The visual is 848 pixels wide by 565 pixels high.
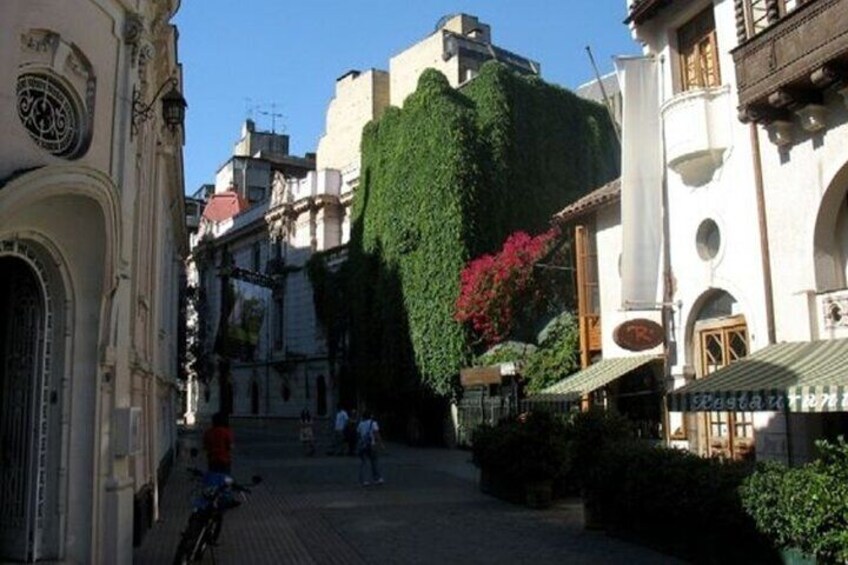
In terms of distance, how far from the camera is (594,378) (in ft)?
57.5

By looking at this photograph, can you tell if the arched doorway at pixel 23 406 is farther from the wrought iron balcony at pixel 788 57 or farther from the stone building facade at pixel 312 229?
the stone building facade at pixel 312 229

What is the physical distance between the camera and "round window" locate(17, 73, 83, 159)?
836 cm

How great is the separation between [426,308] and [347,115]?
2377 centimetres

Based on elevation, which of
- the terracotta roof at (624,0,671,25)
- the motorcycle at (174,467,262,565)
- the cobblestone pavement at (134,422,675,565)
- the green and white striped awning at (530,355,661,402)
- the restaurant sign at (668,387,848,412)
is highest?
the terracotta roof at (624,0,671,25)

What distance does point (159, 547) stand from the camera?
473 inches

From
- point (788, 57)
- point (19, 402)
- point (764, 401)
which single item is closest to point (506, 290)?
point (788, 57)

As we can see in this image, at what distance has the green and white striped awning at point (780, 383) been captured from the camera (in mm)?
9523

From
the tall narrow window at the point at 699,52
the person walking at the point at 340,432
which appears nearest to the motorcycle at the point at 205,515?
the tall narrow window at the point at 699,52

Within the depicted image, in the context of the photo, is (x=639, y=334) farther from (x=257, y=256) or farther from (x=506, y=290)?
(x=257, y=256)

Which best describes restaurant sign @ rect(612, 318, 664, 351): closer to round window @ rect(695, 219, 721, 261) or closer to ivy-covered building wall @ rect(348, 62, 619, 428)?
round window @ rect(695, 219, 721, 261)

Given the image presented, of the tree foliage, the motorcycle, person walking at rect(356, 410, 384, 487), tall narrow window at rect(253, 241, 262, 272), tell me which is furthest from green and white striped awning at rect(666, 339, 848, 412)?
tall narrow window at rect(253, 241, 262, 272)

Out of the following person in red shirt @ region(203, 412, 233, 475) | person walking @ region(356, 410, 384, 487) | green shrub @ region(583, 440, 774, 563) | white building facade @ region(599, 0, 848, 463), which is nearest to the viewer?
green shrub @ region(583, 440, 774, 563)

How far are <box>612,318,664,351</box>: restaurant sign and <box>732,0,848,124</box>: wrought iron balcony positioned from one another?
4.30 metres

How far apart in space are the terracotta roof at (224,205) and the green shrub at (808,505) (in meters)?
57.1
